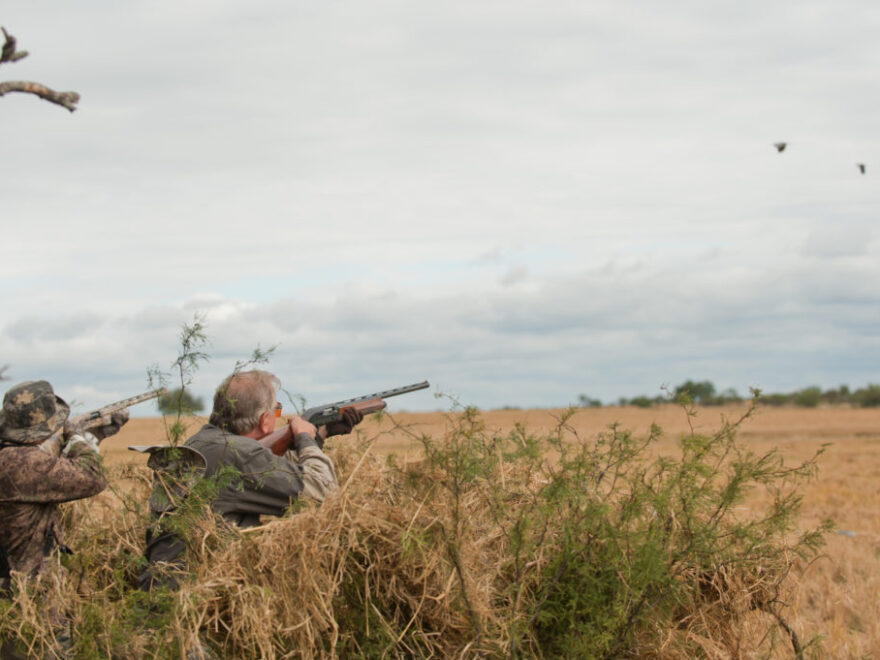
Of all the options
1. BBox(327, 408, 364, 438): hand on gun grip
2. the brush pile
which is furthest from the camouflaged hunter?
BBox(327, 408, 364, 438): hand on gun grip

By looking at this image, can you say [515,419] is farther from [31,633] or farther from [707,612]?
[31,633]

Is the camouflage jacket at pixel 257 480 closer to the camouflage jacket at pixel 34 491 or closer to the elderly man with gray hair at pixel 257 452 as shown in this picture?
the elderly man with gray hair at pixel 257 452

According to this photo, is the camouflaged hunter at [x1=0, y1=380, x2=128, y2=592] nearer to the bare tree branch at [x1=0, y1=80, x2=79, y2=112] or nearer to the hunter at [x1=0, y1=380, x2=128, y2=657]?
the hunter at [x1=0, y1=380, x2=128, y2=657]

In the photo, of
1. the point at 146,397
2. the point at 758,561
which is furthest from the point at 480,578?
the point at 146,397

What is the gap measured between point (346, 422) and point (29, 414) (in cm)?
191

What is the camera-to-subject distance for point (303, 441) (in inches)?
206

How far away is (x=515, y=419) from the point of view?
197 inches

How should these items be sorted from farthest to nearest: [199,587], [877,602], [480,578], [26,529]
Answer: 1. [877,602]
2. [26,529]
3. [480,578]
4. [199,587]

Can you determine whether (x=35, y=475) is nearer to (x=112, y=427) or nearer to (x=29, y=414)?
(x=29, y=414)

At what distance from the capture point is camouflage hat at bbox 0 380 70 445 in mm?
4828

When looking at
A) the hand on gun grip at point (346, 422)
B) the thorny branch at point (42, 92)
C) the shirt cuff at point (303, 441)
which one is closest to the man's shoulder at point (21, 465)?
the shirt cuff at point (303, 441)

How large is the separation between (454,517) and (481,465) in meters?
0.40

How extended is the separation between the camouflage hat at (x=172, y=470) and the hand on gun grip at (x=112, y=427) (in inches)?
23.6

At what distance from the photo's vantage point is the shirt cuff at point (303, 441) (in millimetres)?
5180
